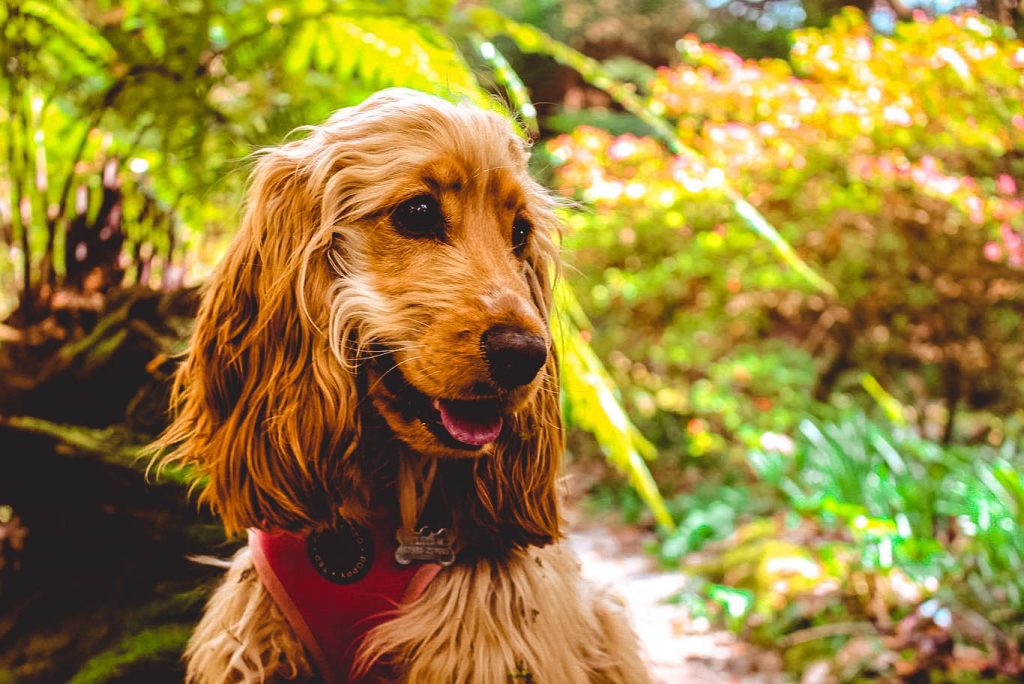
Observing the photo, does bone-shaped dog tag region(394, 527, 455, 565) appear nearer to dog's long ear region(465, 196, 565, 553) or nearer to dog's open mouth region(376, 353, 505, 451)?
dog's long ear region(465, 196, 565, 553)

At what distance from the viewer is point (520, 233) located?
187 cm

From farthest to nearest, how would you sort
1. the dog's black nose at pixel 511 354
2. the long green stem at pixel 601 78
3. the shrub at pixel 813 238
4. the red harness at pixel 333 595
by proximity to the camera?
the shrub at pixel 813 238
the long green stem at pixel 601 78
the red harness at pixel 333 595
the dog's black nose at pixel 511 354

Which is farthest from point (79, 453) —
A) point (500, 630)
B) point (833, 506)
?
point (833, 506)

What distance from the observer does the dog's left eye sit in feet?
6.07

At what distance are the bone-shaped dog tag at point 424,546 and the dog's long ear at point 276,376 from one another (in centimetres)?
12

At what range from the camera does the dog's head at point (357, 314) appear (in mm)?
1625

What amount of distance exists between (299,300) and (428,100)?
0.52m

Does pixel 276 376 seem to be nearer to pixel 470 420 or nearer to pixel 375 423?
pixel 375 423

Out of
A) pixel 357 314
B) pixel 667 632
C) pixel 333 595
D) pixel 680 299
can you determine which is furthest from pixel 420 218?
pixel 680 299

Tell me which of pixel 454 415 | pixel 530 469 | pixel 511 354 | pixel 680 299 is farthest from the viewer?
pixel 680 299

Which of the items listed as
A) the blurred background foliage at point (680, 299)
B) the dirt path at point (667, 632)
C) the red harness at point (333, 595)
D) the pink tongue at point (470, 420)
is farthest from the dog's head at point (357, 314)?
the dirt path at point (667, 632)

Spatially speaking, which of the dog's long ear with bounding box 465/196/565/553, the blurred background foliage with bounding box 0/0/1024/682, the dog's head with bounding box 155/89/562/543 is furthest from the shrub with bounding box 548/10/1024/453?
the dog's head with bounding box 155/89/562/543

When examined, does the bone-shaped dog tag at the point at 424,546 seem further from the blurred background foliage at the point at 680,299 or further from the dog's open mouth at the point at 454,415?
the blurred background foliage at the point at 680,299

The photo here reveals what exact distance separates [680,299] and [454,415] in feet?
20.4
